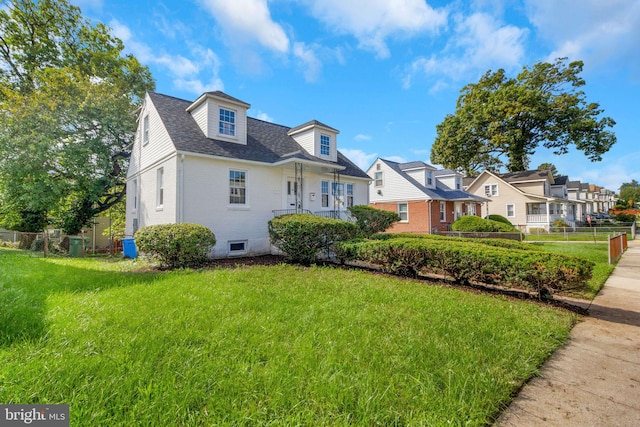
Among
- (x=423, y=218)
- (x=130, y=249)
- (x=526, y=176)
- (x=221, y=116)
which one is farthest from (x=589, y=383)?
(x=526, y=176)

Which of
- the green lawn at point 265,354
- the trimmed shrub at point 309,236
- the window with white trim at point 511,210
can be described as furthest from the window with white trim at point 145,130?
the window with white trim at point 511,210

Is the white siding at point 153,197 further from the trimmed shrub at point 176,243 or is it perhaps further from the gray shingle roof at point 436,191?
the gray shingle roof at point 436,191

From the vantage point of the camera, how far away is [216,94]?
1152 centimetres

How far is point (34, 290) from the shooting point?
189 inches

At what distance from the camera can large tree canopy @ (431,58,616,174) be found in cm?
2927

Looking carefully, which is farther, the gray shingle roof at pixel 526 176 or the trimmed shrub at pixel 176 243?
the gray shingle roof at pixel 526 176

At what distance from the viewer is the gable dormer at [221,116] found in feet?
37.4

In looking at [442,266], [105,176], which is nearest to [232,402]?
[442,266]

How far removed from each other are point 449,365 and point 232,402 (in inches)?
80.5

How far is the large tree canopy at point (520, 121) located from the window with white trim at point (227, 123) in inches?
1192

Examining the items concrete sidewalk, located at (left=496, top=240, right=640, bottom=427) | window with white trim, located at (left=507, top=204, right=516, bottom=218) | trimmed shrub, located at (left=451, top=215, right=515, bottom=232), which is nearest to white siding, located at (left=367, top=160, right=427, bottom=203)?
trimmed shrub, located at (left=451, top=215, right=515, bottom=232)

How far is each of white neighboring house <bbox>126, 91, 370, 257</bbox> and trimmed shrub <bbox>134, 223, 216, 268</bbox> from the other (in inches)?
69.4

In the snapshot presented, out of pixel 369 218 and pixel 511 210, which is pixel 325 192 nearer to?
pixel 369 218

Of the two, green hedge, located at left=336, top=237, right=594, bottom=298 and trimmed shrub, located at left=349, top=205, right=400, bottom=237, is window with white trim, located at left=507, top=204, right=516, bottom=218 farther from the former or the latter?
green hedge, located at left=336, top=237, right=594, bottom=298
